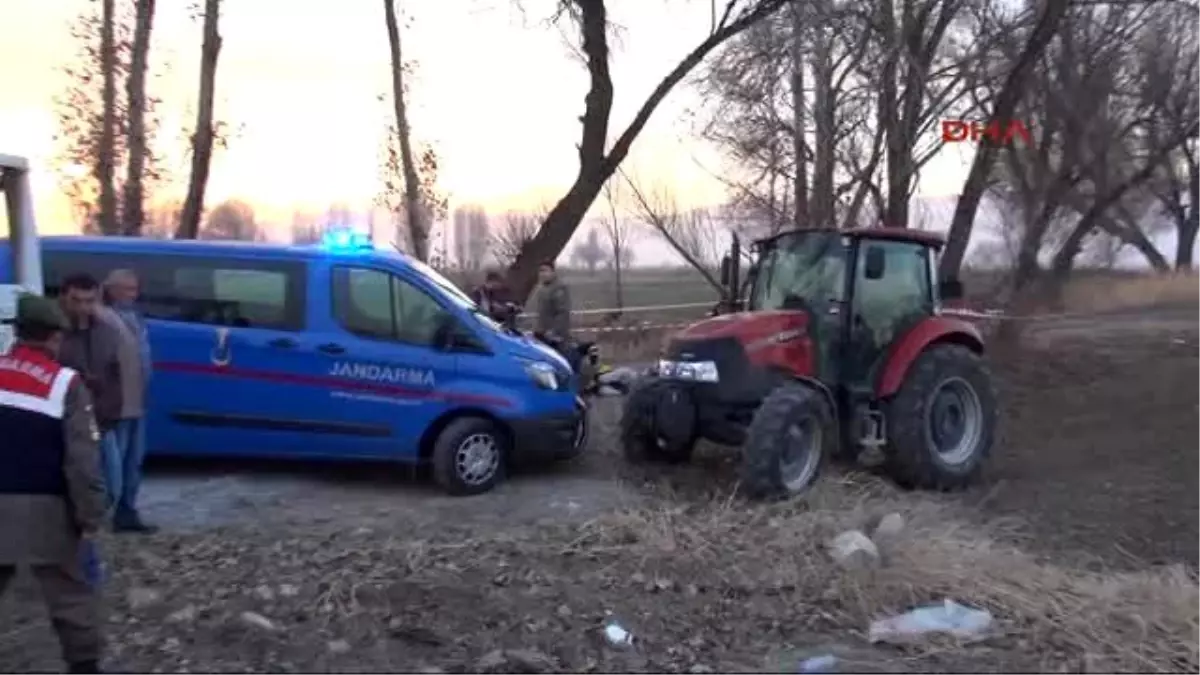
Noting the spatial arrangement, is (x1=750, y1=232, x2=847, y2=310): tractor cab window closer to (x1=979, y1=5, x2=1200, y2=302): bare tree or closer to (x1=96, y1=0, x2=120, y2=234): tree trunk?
(x1=96, y1=0, x2=120, y2=234): tree trunk

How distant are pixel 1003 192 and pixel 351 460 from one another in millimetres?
27642

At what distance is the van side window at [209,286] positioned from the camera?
35.2ft

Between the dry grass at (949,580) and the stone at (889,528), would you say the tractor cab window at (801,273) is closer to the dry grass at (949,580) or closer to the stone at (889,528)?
the dry grass at (949,580)

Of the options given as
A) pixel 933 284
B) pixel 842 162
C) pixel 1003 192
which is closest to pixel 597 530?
pixel 933 284

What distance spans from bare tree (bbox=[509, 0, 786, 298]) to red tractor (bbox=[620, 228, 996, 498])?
7.43m

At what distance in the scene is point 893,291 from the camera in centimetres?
1146

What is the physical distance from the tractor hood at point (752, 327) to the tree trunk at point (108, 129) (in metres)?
11.0

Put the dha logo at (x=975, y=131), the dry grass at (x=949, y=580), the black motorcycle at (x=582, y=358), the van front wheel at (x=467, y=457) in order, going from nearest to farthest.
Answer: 1. the dry grass at (x=949, y=580)
2. the van front wheel at (x=467, y=457)
3. the black motorcycle at (x=582, y=358)
4. the dha logo at (x=975, y=131)

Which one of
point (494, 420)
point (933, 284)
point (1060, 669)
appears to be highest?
point (933, 284)

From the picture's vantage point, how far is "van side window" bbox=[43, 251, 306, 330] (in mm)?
10734

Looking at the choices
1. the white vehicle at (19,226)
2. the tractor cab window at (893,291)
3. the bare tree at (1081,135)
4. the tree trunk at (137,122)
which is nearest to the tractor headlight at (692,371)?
the tractor cab window at (893,291)

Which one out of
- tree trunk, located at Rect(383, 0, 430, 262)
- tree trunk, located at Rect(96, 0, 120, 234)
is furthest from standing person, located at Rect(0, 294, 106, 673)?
tree trunk, located at Rect(383, 0, 430, 262)

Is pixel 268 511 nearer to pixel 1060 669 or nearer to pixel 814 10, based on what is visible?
pixel 1060 669

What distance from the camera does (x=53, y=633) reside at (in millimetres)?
6301
